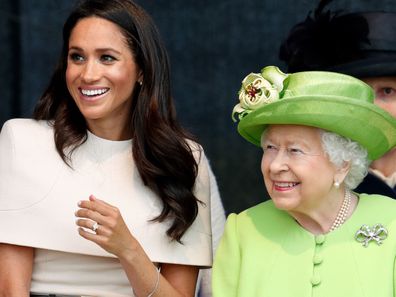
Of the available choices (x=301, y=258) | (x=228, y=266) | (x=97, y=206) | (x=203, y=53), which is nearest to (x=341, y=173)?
(x=301, y=258)

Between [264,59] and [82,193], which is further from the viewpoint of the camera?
[264,59]

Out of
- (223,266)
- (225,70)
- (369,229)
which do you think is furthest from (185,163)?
(225,70)

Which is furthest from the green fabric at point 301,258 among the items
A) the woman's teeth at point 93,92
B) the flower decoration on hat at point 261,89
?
the woman's teeth at point 93,92

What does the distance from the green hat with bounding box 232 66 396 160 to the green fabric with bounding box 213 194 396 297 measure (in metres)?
0.25

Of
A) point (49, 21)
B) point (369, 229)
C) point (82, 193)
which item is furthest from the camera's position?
point (49, 21)

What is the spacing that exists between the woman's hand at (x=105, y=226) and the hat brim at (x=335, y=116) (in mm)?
566

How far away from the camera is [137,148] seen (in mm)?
4152

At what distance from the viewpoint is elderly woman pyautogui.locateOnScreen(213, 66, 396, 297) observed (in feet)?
11.7

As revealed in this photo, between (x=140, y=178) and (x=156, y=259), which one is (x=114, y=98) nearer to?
(x=140, y=178)

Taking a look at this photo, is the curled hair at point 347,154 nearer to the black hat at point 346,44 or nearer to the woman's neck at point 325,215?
the woman's neck at point 325,215

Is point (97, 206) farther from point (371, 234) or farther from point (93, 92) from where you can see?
point (371, 234)

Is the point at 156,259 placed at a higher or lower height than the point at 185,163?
lower

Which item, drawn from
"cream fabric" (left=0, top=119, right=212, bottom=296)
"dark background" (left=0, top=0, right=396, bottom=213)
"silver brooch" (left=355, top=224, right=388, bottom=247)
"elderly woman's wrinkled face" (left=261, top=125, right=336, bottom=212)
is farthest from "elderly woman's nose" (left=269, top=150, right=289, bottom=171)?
"dark background" (left=0, top=0, right=396, bottom=213)

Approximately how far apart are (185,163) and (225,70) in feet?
4.38
